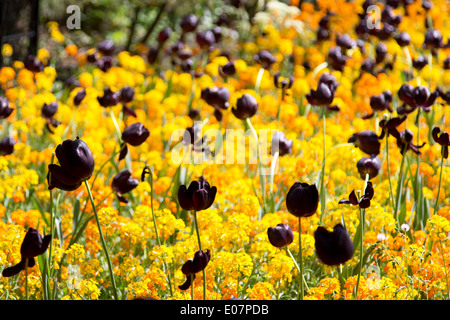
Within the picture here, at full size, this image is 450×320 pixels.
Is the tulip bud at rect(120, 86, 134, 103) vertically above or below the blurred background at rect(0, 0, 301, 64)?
below

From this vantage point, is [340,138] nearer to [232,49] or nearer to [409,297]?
[409,297]

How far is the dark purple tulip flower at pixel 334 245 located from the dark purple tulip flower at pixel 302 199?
12cm

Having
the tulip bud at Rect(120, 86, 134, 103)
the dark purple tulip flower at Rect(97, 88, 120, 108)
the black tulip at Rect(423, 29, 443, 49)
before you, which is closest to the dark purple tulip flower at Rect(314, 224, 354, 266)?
the dark purple tulip flower at Rect(97, 88, 120, 108)

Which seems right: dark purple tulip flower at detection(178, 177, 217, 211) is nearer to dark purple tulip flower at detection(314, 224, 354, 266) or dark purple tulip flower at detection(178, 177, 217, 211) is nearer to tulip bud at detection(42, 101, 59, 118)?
dark purple tulip flower at detection(314, 224, 354, 266)

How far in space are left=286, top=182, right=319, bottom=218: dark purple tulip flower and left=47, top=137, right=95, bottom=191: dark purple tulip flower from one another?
572mm

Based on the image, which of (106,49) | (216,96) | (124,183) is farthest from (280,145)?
(106,49)

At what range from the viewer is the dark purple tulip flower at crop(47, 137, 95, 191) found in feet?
5.14

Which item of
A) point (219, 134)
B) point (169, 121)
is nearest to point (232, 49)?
point (169, 121)

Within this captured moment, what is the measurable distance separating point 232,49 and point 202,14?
2.10 m

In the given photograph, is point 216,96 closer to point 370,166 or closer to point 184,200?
point 370,166

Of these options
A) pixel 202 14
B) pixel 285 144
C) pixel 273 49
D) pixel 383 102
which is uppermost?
pixel 202 14

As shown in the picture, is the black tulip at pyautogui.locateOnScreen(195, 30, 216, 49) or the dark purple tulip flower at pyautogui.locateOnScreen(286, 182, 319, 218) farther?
the black tulip at pyautogui.locateOnScreen(195, 30, 216, 49)
